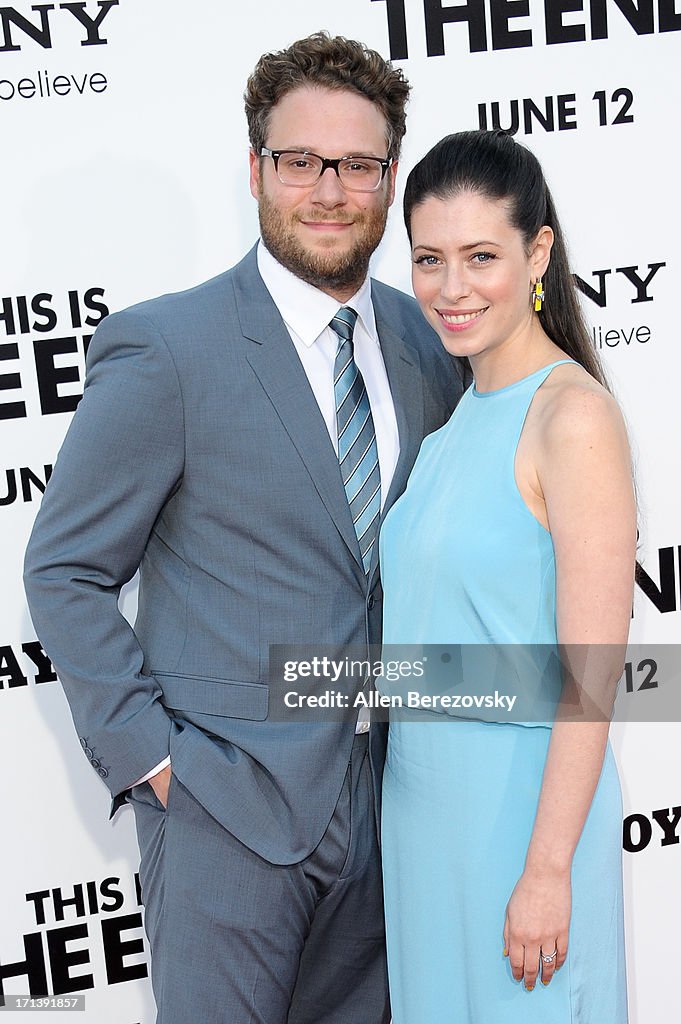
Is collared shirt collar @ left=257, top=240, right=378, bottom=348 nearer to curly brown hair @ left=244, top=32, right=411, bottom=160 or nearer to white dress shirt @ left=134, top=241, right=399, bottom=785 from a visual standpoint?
white dress shirt @ left=134, top=241, right=399, bottom=785

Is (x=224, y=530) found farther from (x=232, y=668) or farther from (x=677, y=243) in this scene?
(x=677, y=243)

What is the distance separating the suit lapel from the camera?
1.76m

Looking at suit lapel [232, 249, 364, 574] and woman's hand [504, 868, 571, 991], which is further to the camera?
suit lapel [232, 249, 364, 574]

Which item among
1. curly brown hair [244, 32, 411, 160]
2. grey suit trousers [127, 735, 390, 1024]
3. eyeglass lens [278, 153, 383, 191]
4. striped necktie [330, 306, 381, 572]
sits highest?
curly brown hair [244, 32, 411, 160]

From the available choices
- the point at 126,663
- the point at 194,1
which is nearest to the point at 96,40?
the point at 194,1

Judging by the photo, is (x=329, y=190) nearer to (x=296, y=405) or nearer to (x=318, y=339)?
(x=318, y=339)

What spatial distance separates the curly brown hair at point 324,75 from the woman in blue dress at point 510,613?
23 cm

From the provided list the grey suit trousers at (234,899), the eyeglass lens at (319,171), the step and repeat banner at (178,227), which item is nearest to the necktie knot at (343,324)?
the eyeglass lens at (319,171)

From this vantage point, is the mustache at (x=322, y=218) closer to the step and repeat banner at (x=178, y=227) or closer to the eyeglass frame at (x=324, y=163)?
the eyeglass frame at (x=324, y=163)

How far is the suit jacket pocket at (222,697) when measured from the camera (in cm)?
179

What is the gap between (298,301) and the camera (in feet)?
6.07

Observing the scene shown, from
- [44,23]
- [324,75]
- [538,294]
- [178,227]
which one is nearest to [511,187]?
[538,294]

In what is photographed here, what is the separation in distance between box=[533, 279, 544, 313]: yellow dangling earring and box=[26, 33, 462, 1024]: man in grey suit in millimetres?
298

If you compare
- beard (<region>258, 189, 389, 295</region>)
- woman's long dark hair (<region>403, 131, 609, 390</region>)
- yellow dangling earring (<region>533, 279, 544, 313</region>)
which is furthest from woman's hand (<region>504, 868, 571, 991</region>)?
beard (<region>258, 189, 389, 295</region>)
